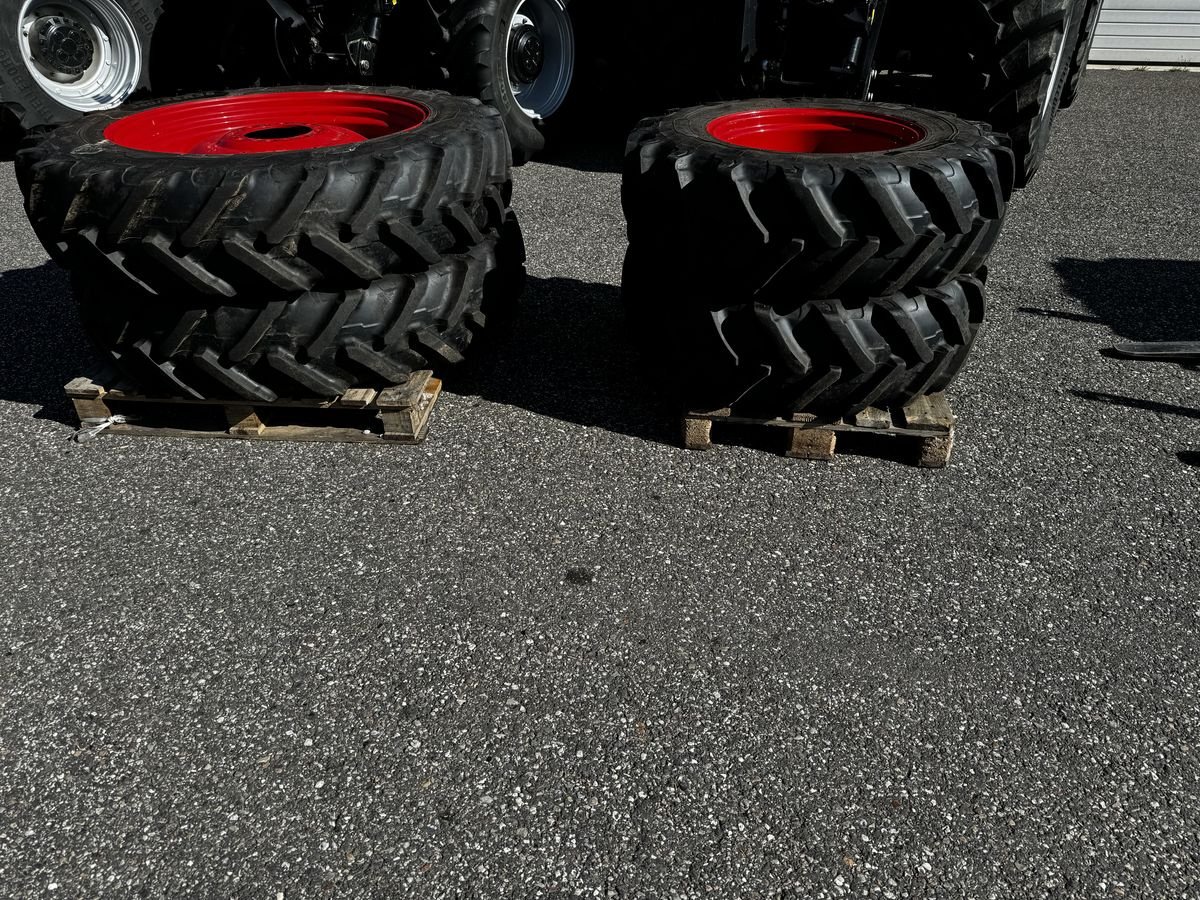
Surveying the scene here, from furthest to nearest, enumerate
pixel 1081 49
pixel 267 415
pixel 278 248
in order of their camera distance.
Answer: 1. pixel 1081 49
2. pixel 267 415
3. pixel 278 248

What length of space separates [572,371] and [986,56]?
3.04m

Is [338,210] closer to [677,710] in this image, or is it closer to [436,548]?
[436,548]

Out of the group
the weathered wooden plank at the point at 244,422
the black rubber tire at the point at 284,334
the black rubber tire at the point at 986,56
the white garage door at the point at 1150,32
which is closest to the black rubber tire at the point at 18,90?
the black rubber tire at the point at 284,334

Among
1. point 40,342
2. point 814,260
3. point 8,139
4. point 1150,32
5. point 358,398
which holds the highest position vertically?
point 814,260

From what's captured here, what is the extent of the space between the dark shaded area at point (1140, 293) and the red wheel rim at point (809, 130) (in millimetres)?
1406

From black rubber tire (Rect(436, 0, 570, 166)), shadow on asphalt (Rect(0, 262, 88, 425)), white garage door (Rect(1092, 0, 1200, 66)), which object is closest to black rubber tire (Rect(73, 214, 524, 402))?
shadow on asphalt (Rect(0, 262, 88, 425))

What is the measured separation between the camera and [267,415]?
339cm

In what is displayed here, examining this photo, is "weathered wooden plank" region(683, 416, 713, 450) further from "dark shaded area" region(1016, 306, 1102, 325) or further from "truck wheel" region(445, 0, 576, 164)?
"truck wheel" region(445, 0, 576, 164)

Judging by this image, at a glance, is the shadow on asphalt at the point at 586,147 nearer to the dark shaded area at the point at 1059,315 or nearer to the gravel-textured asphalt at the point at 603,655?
the dark shaded area at the point at 1059,315

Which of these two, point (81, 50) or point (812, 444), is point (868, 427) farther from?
point (81, 50)

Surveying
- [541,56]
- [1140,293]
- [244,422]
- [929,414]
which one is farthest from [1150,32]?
[244,422]

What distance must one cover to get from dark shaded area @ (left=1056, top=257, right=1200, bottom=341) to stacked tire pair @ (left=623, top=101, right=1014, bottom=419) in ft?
4.96

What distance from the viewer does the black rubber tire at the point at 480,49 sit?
5.45 meters

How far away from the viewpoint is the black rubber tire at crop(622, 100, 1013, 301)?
267cm
